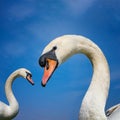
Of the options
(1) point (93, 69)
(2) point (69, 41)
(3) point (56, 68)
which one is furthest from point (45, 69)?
(1) point (93, 69)

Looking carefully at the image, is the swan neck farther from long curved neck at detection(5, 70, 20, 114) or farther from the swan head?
long curved neck at detection(5, 70, 20, 114)

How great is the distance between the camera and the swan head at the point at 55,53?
4.27 m

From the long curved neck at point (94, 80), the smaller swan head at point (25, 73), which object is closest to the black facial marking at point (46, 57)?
the long curved neck at point (94, 80)

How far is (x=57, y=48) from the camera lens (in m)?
4.46

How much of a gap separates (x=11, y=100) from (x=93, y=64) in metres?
11.2

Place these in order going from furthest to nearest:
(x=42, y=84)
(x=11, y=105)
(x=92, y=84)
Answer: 1. (x=11, y=105)
2. (x=92, y=84)
3. (x=42, y=84)

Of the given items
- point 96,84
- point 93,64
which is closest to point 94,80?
point 96,84

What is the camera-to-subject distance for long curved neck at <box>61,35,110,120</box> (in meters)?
4.51

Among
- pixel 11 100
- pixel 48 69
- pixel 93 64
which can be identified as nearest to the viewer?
pixel 48 69

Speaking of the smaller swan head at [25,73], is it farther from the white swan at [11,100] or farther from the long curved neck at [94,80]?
the long curved neck at [94,80]

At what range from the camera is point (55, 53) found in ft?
14.4

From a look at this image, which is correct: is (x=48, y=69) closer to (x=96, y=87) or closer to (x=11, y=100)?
(x=96, y=87)

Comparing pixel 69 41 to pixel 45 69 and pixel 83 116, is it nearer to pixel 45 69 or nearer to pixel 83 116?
pixel 45 69

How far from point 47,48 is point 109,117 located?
3.58ft
